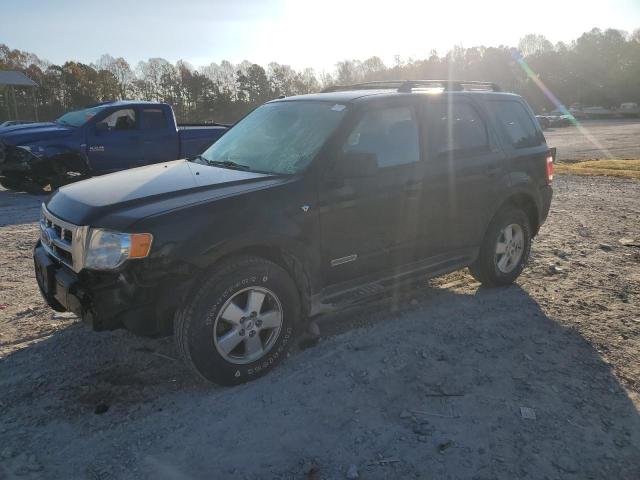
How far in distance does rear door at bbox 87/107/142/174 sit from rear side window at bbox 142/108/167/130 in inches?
6.5

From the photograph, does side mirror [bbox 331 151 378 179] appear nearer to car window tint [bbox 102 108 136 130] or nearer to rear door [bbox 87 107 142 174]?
rear door [bbox 87 107 142 174]

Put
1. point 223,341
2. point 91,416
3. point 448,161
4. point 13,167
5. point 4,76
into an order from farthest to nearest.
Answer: point 4,76, point 13,167, point 448,161, point 223,341, point 91,416

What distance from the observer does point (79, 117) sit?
36.5 feet

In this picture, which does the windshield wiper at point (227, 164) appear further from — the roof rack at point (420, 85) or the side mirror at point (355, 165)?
the roof rack at point (420, 85)

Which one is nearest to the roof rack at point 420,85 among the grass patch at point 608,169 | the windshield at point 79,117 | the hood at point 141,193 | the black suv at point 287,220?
the black suv at point 287,220

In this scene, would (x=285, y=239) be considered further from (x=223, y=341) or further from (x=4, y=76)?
(x=4, y=76)

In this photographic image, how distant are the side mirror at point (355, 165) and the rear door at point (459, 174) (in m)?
0.81

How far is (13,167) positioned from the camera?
34.1ft

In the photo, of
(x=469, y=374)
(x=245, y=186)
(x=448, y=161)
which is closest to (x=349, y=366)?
(x=469, y=374)

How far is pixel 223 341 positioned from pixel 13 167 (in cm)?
933

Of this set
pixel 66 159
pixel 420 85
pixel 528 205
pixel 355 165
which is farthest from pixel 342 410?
pixel 66 159

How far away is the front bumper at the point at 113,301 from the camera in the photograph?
117 inches

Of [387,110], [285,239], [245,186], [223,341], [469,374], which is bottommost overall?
[469,374]

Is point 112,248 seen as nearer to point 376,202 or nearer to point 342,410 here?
point 342,410
